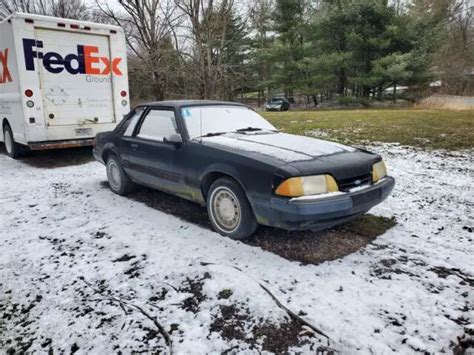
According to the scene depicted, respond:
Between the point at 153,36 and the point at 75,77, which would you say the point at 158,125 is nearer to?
the point at 75,77

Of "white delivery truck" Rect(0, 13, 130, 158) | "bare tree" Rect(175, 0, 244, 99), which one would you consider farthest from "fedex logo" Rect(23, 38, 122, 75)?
"bare tree" Rect(175, 0, 244, 99)

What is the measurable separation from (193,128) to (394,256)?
2.56 m

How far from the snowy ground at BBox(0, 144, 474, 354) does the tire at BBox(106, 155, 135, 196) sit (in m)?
0.73

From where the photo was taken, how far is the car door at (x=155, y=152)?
422cm

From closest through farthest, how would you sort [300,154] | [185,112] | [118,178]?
1. [300,154]
2. [185,112]
3. [118,178]

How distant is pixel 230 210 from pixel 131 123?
229 centimetres

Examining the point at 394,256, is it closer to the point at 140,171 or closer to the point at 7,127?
the point at 140,171

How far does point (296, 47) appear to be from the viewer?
32.8m

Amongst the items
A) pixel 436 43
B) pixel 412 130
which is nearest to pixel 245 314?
pixel 412 130

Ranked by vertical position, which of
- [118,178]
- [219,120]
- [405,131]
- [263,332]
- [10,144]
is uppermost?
[219,120]

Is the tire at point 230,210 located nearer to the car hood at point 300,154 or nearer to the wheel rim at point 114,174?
the car hood at point 300,154

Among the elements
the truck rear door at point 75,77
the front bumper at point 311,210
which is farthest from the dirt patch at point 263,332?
the truck rear door at point 75,77

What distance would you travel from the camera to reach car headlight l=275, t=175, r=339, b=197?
305 centimetres

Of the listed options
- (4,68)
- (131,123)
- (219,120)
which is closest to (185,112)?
(219,120)
